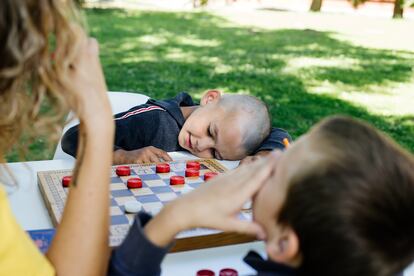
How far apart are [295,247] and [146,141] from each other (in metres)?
1.28

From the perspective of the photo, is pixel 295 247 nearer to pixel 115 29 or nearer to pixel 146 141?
pixel 146 141

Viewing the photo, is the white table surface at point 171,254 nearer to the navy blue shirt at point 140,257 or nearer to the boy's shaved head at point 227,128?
the navy blue shirt at point 140,257

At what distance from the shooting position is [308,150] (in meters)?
Answer: 0.89

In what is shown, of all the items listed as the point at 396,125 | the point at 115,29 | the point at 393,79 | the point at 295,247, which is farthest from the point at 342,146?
the point at 115,29

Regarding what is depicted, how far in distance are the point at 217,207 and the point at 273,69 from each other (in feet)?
17.3

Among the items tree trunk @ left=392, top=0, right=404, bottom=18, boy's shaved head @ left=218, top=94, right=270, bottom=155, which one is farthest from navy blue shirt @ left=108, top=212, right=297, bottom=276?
tree trunk @ left=392, top=0, right=404, bottom=18

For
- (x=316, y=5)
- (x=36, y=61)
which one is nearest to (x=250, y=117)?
(x=36, y=61)

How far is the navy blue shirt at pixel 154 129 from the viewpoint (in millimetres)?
2047

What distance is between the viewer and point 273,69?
6176 millimetres

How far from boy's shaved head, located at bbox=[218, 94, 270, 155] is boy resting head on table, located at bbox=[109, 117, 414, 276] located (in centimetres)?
104

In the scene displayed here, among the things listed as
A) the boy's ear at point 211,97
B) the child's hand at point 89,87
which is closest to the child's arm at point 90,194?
the child's hand at point 89,87

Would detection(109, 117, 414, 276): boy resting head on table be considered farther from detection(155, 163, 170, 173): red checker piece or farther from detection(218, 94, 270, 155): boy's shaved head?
detection(218, 94, 270, 155): boy's shaved head

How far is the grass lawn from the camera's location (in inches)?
186

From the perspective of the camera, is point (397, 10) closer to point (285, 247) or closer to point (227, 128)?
point (227, 128)
